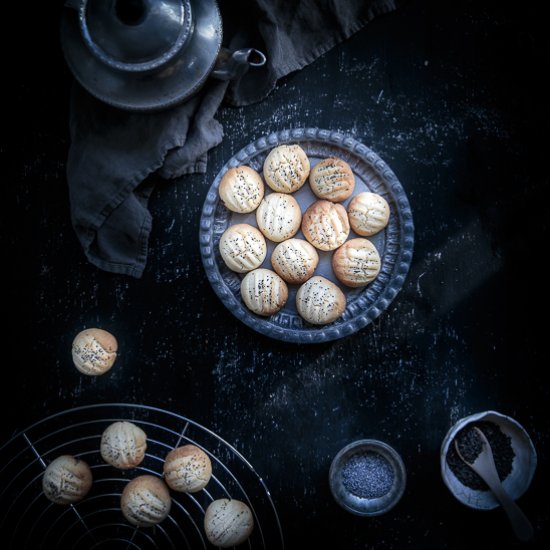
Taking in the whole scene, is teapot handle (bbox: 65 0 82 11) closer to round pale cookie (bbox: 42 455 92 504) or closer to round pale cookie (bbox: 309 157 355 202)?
round pale cookie (bbox: 309 157 355 202)

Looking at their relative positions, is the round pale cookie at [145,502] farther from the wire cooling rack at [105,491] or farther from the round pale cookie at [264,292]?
the round pale cookie at [264,292]

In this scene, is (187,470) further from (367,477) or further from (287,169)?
(287,169)

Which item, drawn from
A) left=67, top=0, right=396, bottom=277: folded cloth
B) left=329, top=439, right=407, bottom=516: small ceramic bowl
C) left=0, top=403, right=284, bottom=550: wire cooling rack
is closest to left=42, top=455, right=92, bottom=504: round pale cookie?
left=0, top=403, right=284, bottom=550: wire cooling rack

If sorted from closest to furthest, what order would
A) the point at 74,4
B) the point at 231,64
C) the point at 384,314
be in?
the point at 74,4
the point at 231,64
the point at 384,314

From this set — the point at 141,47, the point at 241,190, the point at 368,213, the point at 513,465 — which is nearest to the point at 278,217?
the point at 241,190

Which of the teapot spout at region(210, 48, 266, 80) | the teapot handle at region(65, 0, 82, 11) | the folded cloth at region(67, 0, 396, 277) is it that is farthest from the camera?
the folded cloth at region(67, 0, 396, 277)

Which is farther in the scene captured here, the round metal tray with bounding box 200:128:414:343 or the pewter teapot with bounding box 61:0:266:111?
the round metal tray with bounding box 200:128:414:343
